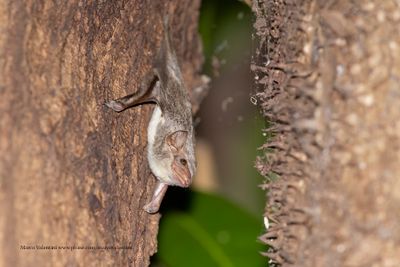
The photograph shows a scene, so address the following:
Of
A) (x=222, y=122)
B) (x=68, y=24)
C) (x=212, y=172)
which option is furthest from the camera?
(x=212, y=172)

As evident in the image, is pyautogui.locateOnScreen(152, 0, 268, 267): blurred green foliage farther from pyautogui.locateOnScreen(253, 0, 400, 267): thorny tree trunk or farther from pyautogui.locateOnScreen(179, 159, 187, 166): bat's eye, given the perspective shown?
pyautogui.locateOnScreen(253, 0, 400, 267): thorny tree trunk

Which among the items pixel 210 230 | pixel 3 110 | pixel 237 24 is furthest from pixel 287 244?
pixel 237 24

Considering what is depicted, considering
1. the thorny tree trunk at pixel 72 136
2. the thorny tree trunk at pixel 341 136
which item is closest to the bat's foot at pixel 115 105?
the thorny tree trunk at pixel 72 136

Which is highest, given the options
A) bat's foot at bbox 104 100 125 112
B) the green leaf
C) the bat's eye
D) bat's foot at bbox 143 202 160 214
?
bat's foot at bbox 104 100 125 112

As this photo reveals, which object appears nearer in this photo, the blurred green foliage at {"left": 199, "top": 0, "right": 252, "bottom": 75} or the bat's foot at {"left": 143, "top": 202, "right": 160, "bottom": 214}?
the bat's foot at {"left": 143, "top": 202, "right": 160, "bottom": 214}

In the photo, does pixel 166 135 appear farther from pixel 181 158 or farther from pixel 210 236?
pixel 210 236

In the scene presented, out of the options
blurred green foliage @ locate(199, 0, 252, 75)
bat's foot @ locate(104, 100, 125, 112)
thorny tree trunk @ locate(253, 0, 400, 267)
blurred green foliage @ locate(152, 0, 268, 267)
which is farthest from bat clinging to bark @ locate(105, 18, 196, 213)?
blurred green foliage @ locate(199, 0, 252, 75)

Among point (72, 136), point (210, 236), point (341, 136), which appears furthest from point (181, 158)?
point (341, 136)

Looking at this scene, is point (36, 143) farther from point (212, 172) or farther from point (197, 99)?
point (212, 172)
